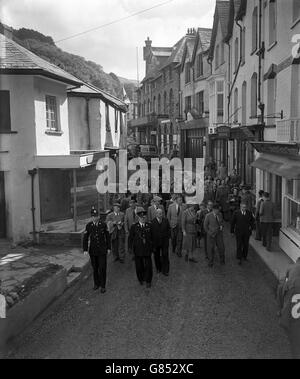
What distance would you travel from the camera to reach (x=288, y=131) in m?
12.0

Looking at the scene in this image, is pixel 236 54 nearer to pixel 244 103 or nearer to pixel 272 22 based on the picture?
pixel 244 103

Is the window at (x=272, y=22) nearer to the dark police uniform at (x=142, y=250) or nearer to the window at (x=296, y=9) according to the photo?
the window at (x=296, y=9)

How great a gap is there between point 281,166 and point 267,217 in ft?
5.33

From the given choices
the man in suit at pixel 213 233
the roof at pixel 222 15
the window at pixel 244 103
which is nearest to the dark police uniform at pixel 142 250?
the man in suit at pixel 213 233

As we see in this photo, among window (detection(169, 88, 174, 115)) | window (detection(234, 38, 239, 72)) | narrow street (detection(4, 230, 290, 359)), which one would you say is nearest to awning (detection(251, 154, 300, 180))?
narrow street (detection(4, 230, 290, 359))

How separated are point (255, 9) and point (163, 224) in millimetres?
11819

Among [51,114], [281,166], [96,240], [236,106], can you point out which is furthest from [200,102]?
[96,240]

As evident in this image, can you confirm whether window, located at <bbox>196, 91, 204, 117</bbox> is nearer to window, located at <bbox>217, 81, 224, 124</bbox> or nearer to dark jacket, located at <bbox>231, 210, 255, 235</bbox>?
window, located at <bbox>217, 81, 224, 124</bbox>

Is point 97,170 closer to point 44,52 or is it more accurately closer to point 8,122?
point 8,122

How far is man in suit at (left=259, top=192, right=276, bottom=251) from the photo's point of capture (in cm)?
1244

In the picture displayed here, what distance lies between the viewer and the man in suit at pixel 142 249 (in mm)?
9745

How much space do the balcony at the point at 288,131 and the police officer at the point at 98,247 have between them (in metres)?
5.33

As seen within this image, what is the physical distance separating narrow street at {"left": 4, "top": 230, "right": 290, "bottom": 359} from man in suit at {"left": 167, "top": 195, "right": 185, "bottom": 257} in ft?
5.18

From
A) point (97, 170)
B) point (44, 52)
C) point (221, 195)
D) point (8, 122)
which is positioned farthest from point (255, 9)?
point (44, 52)
